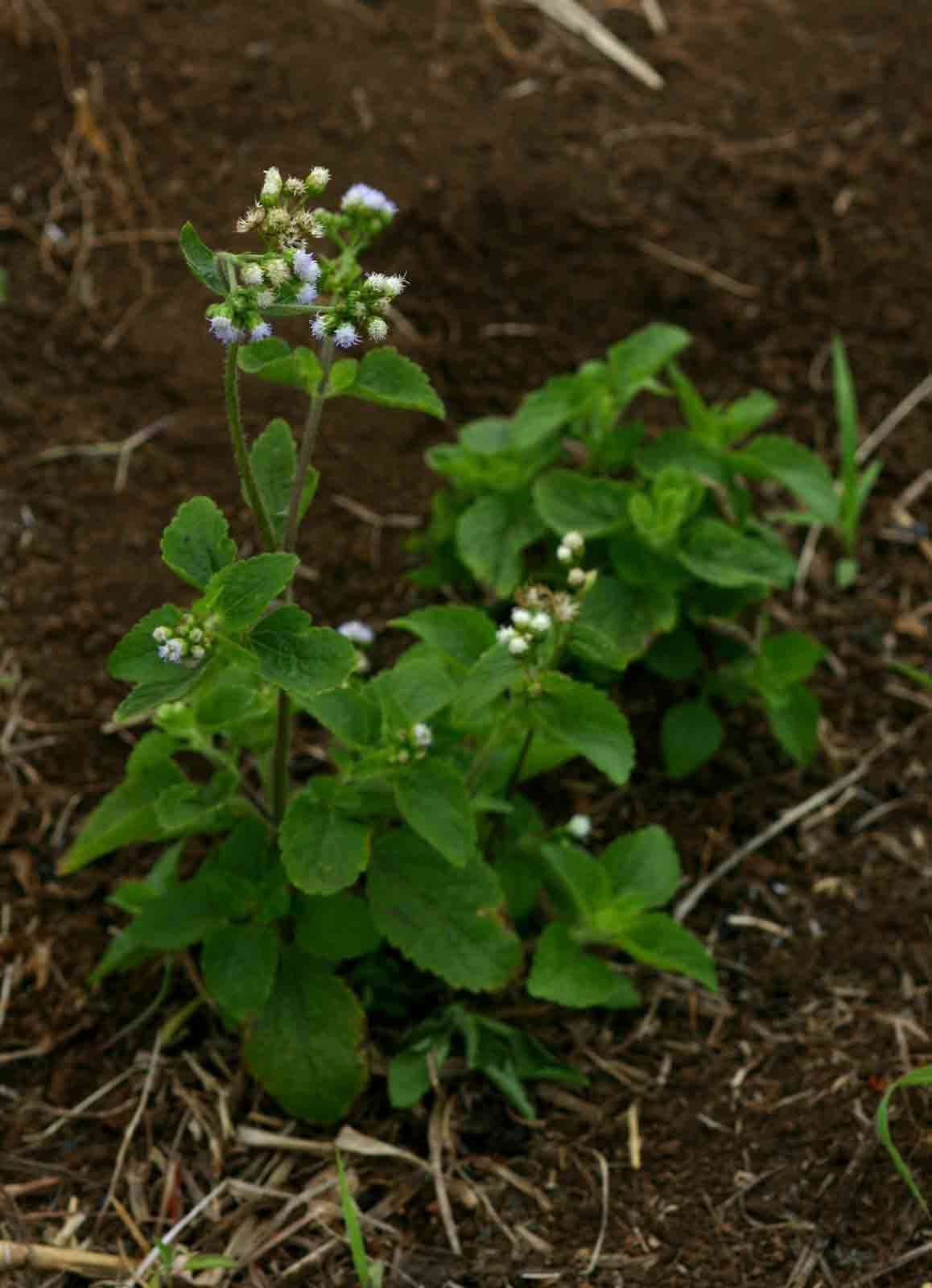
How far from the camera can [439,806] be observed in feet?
9.20

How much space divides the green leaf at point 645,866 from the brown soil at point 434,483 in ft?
0.97

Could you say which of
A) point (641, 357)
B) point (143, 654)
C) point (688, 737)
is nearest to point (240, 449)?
point (143, 654)

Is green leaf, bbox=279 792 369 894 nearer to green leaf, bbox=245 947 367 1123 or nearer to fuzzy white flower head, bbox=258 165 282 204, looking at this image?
green leaf, bbox=245 947 367 1123

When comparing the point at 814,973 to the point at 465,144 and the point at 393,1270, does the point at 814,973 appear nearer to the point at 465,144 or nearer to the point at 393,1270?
the point at 393,1270

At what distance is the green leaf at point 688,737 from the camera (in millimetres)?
3682

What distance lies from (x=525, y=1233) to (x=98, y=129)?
3489mm

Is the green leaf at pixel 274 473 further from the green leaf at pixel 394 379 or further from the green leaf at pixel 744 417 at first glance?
the green leaf at pixel 744 417

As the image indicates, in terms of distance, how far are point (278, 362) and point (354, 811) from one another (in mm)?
910

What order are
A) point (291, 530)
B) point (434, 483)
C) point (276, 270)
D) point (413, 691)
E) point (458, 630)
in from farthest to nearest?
point (434, 483) → point (458, 630) → point (413, 691) → point (291, 530) → point (276, 270)

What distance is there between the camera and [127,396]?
4305mm

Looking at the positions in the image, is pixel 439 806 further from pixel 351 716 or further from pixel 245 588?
pixel 245 588

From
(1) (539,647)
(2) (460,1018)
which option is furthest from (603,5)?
(2) (460,1018)

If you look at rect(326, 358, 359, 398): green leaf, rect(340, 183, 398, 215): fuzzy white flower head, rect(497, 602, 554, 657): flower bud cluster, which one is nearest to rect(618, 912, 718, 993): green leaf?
rect(497, 602, 554, 657): flower bud cluster

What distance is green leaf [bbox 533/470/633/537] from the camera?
141 inches
